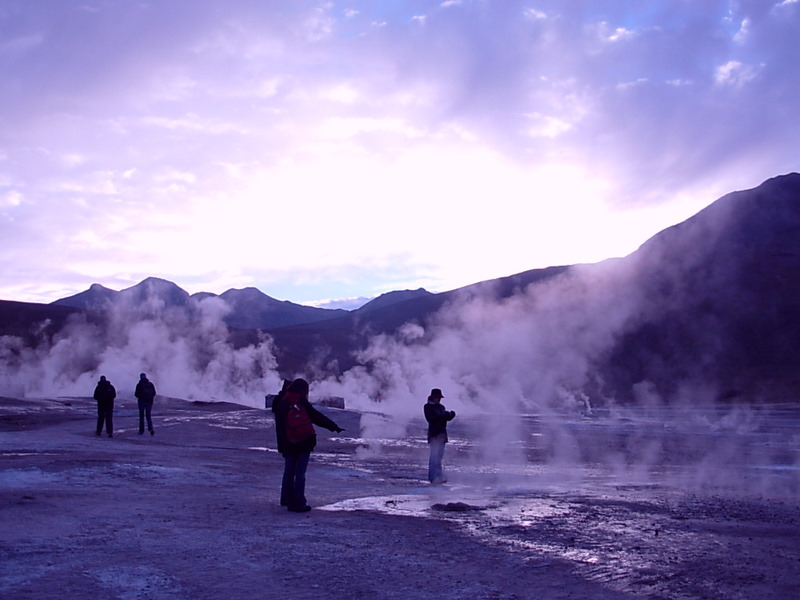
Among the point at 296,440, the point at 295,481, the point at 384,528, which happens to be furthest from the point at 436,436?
the point at 384,528

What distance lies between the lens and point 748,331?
97.8 m

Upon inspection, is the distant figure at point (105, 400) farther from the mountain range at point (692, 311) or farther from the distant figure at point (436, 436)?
the mountain range at point (692, 311)

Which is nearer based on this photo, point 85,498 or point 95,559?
point 95,559

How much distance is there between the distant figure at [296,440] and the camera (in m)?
9.91

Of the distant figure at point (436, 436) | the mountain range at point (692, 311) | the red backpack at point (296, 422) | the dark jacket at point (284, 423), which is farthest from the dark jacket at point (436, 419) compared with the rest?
the mountain range at point (692, 311)

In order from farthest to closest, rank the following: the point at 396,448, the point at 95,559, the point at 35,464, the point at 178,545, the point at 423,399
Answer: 1. the point at 423,399
2. the point at 396,448
3. the point at 35,464
4. the point at 178,545
5. the point at 95,559

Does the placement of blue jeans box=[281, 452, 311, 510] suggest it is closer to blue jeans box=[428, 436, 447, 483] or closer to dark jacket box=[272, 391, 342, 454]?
dark jacket box=[272, 391, 342, 454]

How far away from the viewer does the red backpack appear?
10102mm

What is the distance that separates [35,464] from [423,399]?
41589 mm

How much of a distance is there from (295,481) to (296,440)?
517 millimetres

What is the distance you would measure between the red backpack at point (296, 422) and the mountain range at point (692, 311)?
78.6 meters

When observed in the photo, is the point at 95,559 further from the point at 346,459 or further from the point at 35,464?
the point at 346,459

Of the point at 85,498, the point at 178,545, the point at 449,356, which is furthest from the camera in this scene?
the point at 449,356

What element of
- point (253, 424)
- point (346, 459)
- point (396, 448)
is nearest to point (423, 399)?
point (253, 424)
